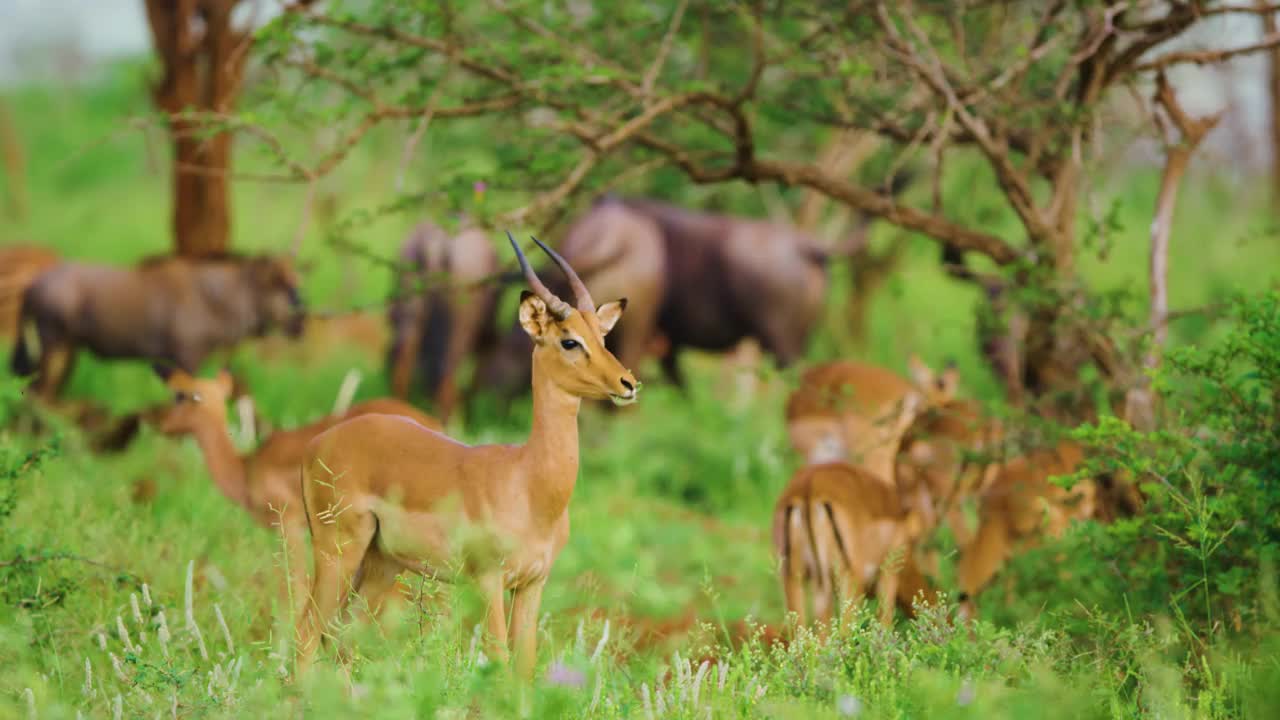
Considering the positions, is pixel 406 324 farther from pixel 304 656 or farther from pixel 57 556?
pixel 304 656

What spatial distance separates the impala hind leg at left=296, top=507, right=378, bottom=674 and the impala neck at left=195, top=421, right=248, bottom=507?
2.63 m

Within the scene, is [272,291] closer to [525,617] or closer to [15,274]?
[15,274]

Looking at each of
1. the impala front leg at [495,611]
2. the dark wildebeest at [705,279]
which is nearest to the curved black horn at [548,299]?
the impala front leg at [495,611]

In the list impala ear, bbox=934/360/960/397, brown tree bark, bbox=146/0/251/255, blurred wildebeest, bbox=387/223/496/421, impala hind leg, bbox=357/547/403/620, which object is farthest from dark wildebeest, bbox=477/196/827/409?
impala hind leg, bbox=357/547/403/620

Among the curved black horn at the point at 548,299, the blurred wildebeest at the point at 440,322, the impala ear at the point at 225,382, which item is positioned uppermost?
the curved black horn at the point at 548,299

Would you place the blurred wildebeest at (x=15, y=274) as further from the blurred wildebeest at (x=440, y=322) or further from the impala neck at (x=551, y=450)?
the impala neck at (x=551, y=450)

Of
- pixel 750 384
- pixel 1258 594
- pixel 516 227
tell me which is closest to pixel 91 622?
pixel 516 227

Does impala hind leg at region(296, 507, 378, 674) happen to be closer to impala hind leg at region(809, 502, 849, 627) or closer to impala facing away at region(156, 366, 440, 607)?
impala facing away at region(156, 366, 440, 607)

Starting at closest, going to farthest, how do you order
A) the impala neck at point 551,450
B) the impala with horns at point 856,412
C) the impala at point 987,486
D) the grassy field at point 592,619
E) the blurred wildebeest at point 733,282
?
the grassy field at point 592,619, the impala neck at point 551,450, the impala at point 987,486, the impala with horns at point 856,412, the blurred wildebeest at point 733,282

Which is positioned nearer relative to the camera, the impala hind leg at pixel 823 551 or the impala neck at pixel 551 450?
the impala neck at pixel 551 450

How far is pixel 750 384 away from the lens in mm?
13250

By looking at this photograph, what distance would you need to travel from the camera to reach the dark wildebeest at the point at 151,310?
389 inches

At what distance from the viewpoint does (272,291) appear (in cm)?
1023

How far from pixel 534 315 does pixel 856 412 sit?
4.19 meters
